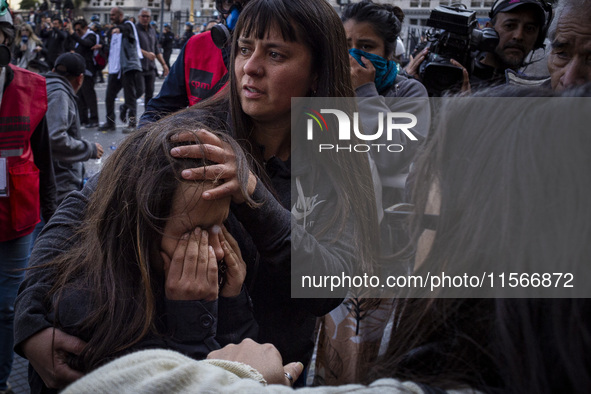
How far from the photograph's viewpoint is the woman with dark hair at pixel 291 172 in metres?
1.55

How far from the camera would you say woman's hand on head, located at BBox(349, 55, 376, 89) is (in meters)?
3.04

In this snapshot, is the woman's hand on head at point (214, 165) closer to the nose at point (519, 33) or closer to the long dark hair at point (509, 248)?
the long dark hair at point (509, 248)

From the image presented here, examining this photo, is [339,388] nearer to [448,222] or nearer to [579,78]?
[448,222]

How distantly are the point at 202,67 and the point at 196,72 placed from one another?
0.04 meters

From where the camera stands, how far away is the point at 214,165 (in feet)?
4.47

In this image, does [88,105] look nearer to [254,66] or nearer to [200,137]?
[254,66]

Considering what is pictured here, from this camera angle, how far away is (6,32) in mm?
2916

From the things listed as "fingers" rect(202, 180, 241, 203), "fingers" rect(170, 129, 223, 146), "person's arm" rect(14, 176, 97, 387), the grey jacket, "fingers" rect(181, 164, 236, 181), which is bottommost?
the grey jacket

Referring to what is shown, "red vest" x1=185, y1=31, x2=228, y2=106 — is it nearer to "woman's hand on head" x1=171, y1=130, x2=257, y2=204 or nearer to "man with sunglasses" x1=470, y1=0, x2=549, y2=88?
"woman's hand on head" x1=171, y1=130, x2=257, y2=204

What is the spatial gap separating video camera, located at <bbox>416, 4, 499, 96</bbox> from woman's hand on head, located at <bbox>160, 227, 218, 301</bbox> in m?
2.24

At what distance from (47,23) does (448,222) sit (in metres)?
19.7

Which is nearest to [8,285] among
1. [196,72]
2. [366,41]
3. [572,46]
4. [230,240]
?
[196,72]

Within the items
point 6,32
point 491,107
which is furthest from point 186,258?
point 6,32

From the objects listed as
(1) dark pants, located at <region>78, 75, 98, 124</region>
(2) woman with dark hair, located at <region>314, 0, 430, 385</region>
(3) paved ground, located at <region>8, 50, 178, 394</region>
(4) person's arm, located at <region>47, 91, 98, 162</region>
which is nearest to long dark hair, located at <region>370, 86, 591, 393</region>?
(2) woman with dark hair, located at <region>314, 0, 430, 385</region>
